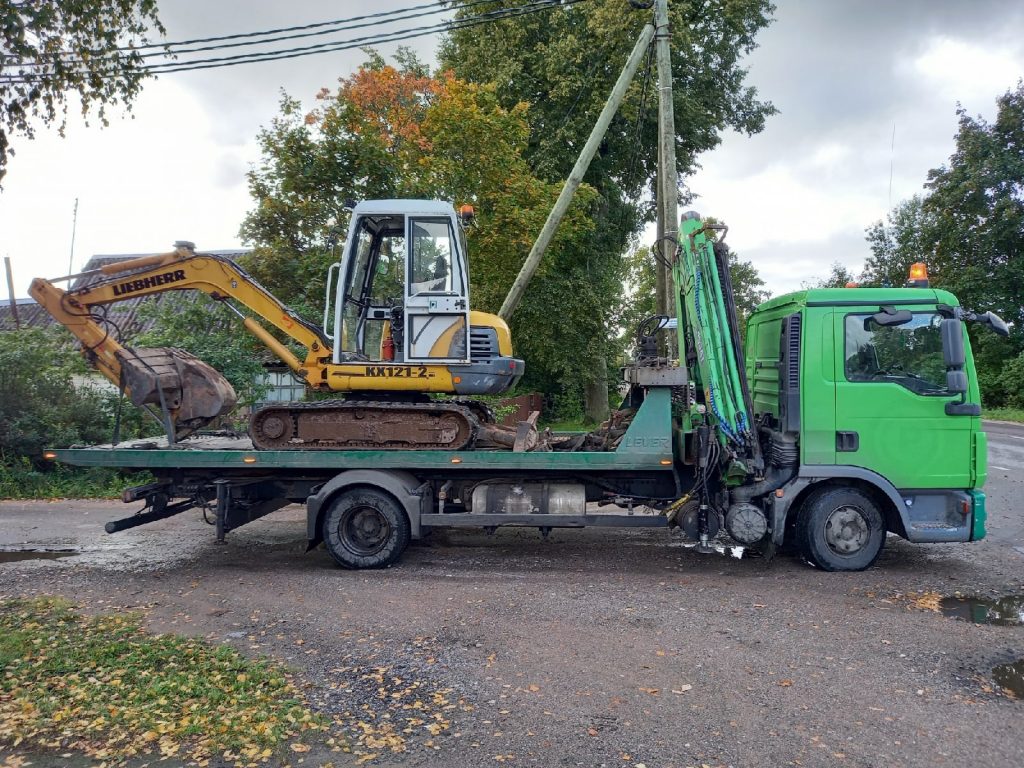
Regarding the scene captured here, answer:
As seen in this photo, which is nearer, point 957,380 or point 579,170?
point 957,380

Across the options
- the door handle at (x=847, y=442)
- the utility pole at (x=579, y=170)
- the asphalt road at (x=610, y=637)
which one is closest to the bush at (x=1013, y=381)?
the asphalt road at (x=610, y=637)

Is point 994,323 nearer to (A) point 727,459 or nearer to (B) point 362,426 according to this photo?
(A) point 727,459

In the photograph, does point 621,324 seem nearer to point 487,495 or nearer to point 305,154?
point 305,154

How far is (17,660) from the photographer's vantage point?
488cm

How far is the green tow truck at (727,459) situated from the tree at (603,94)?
505 inches

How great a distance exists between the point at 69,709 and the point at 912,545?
26.5ft

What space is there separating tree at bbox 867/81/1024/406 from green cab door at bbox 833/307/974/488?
26.0 metres

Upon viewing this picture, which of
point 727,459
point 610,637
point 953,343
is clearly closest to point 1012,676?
point 610,637

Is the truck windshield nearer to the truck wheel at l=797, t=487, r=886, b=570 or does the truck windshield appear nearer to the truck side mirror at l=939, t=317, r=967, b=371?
the truck side mirror at l=939, t=317, r=967, b=371

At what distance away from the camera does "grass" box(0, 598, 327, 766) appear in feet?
12.8

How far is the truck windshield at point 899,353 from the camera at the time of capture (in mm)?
6727

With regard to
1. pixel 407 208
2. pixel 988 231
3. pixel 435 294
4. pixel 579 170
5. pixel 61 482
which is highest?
pixel 988 231

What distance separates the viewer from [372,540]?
7410 mm

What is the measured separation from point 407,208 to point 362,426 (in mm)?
2281
